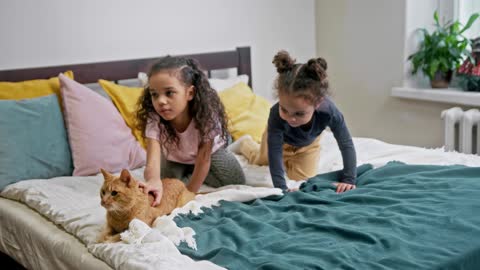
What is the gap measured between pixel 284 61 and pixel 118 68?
124 centimetres

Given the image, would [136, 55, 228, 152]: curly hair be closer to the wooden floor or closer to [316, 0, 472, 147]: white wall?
the wooden floor

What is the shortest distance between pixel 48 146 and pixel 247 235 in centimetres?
124

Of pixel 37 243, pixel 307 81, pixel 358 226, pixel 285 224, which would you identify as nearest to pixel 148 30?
pixel 307 81

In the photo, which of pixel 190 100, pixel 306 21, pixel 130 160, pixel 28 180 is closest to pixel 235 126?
pixel 130 160

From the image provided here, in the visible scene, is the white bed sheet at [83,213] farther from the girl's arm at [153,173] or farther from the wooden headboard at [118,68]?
the wooden headboard at [118,68]

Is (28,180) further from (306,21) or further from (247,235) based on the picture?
(306,21)

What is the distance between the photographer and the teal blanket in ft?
4.46

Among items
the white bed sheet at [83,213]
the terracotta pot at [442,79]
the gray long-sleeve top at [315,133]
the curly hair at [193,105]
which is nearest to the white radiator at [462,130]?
the terracotta pot at [442,79]

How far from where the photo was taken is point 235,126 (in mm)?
2826

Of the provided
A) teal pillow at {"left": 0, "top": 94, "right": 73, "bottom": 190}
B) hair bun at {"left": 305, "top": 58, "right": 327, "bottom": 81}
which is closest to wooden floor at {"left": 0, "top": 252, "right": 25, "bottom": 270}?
teal pillow at {"left": 0, "top": 94, "right": 73, "bottom": 190}

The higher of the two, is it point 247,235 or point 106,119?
point 106,119

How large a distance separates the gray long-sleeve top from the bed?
0.28 ft

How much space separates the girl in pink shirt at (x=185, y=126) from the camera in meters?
2.00

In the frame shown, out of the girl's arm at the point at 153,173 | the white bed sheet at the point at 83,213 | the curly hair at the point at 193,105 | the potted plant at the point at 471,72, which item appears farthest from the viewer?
the potted plant at the point at 471,72
